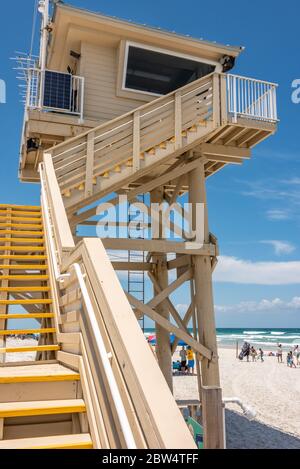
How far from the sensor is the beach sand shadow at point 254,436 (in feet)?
43.6

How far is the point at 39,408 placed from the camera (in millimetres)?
3078

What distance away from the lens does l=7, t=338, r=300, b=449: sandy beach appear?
14.2m

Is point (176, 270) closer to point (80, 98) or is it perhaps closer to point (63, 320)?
point (80, 98)

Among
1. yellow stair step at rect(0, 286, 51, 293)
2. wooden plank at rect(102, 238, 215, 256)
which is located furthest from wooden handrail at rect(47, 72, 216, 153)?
yellow stair step at rect(0, 286, 51, 293)

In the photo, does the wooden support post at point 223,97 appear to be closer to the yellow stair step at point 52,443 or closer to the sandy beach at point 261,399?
the yellow stair step at point 52,443

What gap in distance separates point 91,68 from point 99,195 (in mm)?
4461

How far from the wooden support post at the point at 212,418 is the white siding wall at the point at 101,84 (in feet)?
27.6

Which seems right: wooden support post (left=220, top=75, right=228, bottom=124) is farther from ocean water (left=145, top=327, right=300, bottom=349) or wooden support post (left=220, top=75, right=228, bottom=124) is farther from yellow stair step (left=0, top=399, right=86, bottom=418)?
ocean water (left=145, top=327, right=300, bottom=349)

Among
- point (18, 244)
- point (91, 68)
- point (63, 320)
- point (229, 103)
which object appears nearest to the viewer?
point (63, 320)

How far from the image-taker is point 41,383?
3457 mm

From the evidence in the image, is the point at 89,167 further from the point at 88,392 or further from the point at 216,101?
the point at 88,392

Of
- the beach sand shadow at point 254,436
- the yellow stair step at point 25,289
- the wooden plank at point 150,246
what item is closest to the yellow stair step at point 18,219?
the wooden plank at point 150,246

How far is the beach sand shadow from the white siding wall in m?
10.7

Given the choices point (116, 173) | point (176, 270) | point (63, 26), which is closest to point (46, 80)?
point (63, 26)
